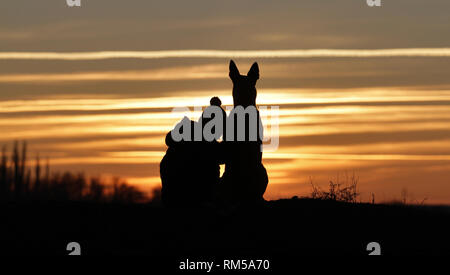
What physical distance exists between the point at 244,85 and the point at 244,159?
5.81 feet

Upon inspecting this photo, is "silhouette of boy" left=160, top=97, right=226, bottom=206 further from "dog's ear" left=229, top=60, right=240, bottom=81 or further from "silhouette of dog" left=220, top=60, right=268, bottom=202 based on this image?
"dog's ear" left=229, top=60, right=240, bottom=81

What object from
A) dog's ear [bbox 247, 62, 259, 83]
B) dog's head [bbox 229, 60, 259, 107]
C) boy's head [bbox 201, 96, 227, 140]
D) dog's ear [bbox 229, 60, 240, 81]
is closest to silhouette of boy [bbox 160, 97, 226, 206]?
boy's head [bbox 201, 96, 227, 140]

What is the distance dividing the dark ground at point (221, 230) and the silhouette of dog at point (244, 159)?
27.1 inches

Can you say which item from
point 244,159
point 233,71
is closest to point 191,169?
point 244,159

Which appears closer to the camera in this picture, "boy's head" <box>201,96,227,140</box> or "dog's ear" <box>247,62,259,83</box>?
"boy's head" <box>201,96,227,140</box>

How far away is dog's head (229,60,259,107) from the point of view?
22688 millimetres

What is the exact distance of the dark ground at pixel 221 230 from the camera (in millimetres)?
19891

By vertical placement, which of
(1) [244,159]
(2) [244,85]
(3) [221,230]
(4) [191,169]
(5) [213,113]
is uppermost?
(2) [244,85]

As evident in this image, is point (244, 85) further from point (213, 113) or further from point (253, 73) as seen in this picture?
point (213, 113)

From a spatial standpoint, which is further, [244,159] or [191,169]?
[244,159]

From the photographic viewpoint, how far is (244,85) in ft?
74.4

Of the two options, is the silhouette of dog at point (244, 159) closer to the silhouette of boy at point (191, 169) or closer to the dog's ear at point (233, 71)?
the dog's ear at point (233, 71)
